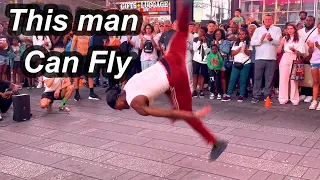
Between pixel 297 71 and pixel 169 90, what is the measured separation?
514cm

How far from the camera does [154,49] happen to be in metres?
9.53

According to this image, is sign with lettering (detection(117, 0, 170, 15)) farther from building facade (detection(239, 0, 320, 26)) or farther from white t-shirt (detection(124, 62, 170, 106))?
white t-shirt (detection(124, 62, 170, 106))

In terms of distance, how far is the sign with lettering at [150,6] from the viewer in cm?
1470

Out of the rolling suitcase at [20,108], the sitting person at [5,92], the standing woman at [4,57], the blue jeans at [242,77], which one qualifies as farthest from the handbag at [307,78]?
the standing woman at [4,57]

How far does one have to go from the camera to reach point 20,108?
710cm

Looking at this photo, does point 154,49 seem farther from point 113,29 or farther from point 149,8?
point 149,8

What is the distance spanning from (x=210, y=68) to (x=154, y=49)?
1.51 meters

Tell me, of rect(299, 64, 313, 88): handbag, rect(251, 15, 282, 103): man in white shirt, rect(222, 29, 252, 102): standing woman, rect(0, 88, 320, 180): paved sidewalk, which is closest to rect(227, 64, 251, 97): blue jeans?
rect(222, 29, 252, 102): standing woman

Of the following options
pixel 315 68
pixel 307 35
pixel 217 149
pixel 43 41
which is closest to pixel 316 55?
pixel 315 68

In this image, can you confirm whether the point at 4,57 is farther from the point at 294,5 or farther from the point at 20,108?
the point at 294,5

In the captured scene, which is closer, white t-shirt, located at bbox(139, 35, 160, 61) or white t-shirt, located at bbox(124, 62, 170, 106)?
white t-shirt, located at bbox(124, 62, 170, 106)

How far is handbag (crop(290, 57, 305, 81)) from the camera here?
8.09 metres

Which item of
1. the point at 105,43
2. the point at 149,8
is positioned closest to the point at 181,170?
the point at 105,43

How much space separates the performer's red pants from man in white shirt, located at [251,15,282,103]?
456 centimetres
